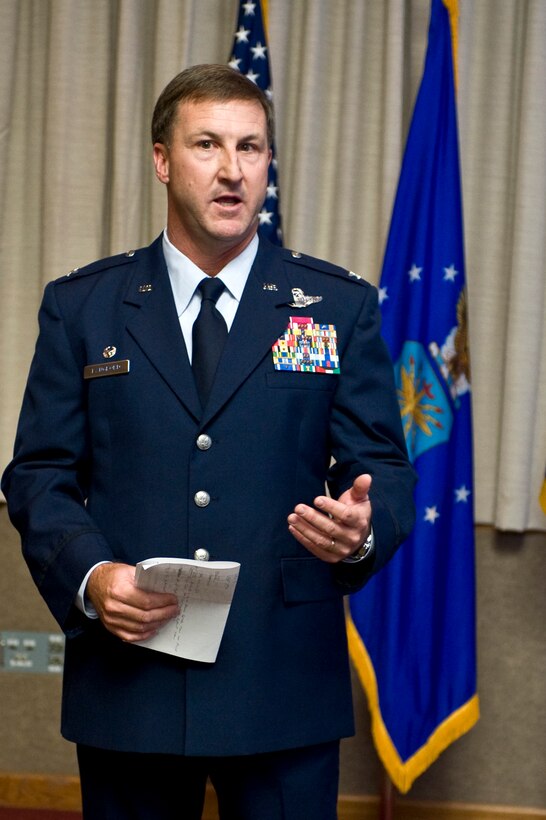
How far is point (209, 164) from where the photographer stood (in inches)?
70.6

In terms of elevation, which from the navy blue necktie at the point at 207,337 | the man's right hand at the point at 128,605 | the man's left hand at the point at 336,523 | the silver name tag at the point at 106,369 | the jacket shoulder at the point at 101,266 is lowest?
the man's right hand at the point at 128,605

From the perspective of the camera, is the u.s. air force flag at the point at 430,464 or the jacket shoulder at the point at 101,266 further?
the u.s. air force flag at the point at 430,464

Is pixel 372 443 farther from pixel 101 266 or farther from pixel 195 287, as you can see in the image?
pixel 101 266

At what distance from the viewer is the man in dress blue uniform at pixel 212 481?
1.68 m

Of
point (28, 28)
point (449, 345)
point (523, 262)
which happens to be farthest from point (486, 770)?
point (28, 28)

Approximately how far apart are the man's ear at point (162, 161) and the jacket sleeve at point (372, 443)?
1.39 feet

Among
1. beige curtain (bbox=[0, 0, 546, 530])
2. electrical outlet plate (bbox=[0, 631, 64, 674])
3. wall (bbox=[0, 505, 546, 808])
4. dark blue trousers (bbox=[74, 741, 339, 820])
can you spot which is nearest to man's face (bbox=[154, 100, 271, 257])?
dark blue trousers (bbox=[74, 741, 339, 820])

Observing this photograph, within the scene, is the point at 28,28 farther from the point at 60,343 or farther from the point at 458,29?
the point at 60,343

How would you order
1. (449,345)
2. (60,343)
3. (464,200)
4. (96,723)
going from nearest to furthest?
(96,723)
(60,343)
(449,345)
(464,200)

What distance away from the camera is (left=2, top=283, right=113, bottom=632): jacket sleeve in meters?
1.66

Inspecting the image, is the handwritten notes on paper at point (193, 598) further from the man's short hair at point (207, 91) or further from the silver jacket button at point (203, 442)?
the man's short hair at point (207, 91)

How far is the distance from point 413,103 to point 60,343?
7.08ft

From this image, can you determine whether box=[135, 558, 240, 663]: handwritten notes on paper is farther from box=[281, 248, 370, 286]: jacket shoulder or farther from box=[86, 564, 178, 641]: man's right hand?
box=[281, 248, 370, 286]: jacket shoulder

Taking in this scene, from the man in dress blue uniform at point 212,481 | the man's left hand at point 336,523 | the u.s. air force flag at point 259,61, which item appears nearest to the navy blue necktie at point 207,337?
the man in dress blue uniform at point 212,481
